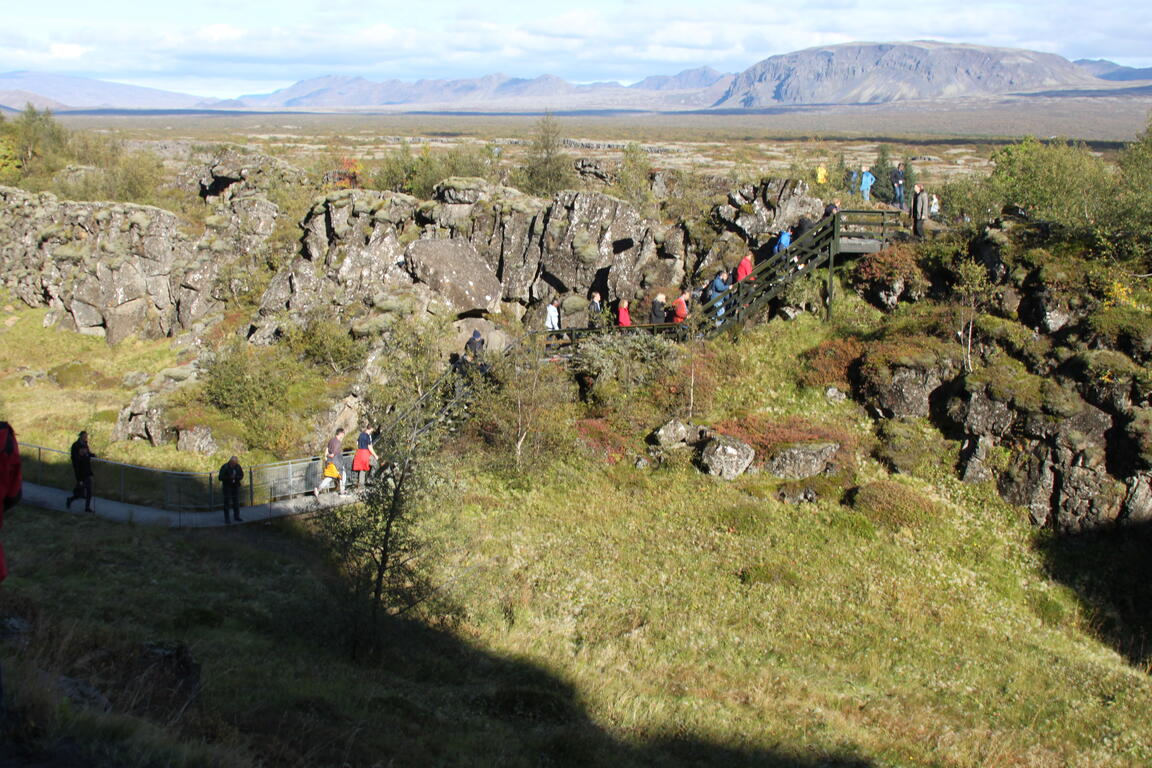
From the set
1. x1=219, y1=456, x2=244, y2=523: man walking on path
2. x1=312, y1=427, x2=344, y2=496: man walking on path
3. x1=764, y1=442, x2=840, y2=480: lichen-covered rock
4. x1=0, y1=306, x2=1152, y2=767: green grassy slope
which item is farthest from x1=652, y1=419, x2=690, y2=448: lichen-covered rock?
x1=219, y1=456, x2=244, y2=523: man walking on path

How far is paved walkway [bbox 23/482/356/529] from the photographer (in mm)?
18375

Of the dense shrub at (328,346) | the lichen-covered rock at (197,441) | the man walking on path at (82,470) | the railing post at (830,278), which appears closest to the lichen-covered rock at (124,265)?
the dense shrub at (328,346)

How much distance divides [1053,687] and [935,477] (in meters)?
6.61

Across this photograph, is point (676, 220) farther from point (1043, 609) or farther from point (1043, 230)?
point (1043, 609)

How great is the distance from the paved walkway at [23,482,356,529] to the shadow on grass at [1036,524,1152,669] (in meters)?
16.4

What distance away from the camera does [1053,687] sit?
13.6m

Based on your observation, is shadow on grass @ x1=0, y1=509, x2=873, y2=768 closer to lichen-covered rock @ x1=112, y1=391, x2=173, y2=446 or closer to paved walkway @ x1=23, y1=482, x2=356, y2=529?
paved walkway @ x1=23, y1=482, x2=356, y2=529

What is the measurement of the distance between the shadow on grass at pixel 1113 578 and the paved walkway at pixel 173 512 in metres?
16.4

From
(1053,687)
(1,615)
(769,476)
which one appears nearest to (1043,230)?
(769,476)

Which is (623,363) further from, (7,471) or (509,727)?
(7,471)

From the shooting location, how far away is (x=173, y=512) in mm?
19000

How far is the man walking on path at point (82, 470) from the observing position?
18062 mm

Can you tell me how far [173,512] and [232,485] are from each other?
1.99 meters

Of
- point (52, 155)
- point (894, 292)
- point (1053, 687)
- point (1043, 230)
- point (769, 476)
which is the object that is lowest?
point (1053, 687)
